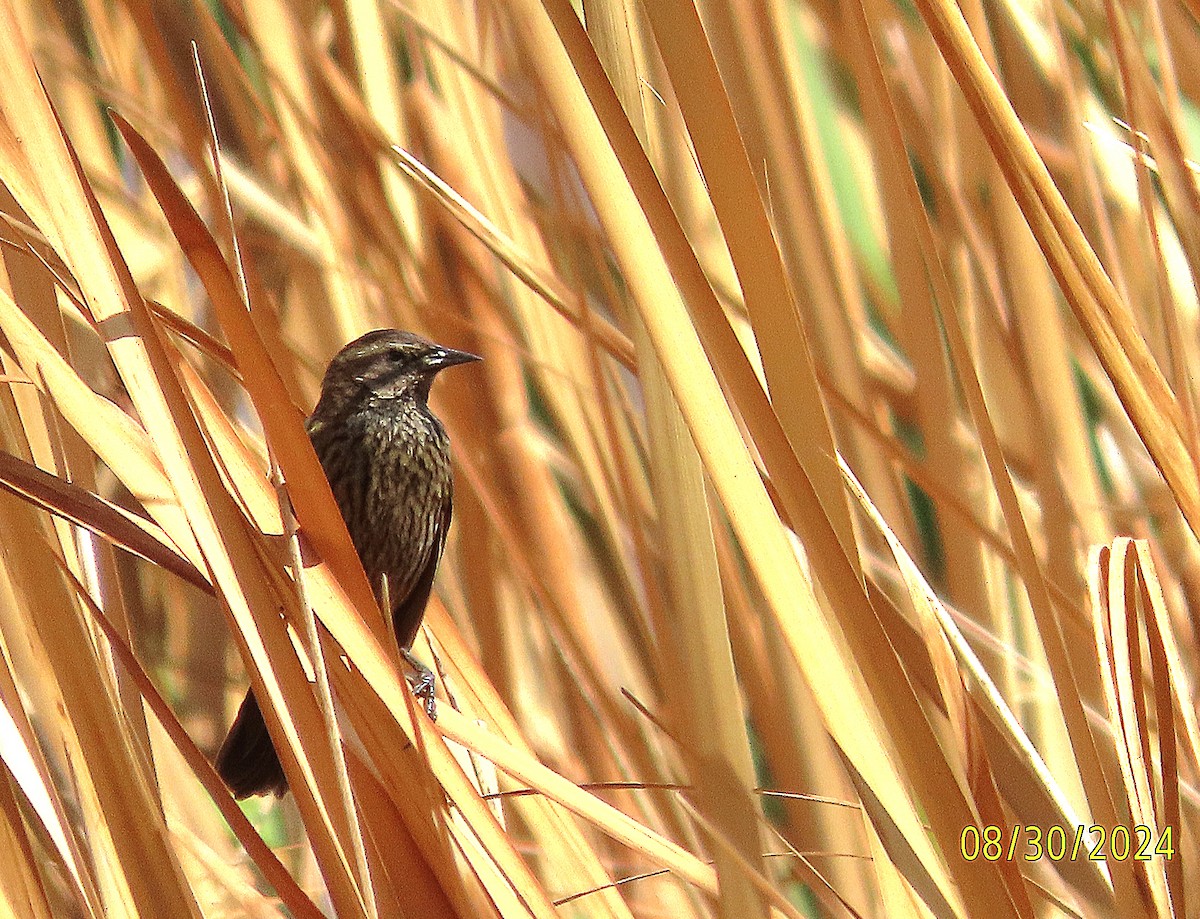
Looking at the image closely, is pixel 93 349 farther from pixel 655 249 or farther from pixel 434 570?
pixel 655 249

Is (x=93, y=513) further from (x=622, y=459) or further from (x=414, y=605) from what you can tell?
(x=414, y=605)

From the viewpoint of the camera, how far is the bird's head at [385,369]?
1.49 metres

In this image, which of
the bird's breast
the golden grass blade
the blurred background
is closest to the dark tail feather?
the blurred background

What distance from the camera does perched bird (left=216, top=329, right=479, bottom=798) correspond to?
1511mm

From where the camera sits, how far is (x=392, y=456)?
1598 mm

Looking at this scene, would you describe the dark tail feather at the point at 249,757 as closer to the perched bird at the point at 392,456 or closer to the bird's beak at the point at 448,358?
the perched bird at the point at 392,456

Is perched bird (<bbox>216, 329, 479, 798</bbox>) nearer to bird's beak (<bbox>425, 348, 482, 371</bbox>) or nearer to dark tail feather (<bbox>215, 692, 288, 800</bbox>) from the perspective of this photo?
bird's beak (<bbox>425, 348, 482, 371</bbox>)

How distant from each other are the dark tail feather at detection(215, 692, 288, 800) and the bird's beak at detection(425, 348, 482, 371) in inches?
16.3

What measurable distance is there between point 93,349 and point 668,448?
850 mm

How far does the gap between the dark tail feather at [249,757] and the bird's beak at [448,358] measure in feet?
1.36

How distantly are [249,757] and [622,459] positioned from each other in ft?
1.80

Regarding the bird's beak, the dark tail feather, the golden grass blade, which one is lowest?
the dark tail feather

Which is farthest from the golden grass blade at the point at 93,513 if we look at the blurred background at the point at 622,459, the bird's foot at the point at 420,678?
the bird's foot at the point at 420,678

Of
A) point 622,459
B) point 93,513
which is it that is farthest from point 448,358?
point 93,513
